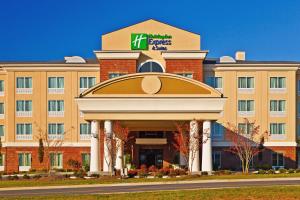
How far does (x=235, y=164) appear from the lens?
6362 cm

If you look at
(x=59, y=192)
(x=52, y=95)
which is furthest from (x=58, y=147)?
(x=59, y=192)

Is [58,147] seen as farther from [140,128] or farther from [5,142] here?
[140,128]

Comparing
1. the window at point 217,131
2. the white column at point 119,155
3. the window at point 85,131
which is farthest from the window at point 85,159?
the window at point 217,131

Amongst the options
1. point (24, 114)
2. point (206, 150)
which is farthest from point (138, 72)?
point (24, 114)

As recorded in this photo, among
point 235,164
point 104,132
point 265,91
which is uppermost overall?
point 265,91

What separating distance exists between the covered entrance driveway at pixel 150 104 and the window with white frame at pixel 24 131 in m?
18.0

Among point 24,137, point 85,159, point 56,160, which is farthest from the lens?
point 24,137

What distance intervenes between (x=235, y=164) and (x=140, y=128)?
1232 cm

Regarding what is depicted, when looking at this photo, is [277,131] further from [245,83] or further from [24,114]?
[24,114]

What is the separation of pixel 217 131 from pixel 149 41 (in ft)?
44.5

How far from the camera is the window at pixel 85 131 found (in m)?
65.7

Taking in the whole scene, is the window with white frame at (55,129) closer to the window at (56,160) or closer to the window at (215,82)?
the window at (56,160)

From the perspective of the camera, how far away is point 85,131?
2596 inches

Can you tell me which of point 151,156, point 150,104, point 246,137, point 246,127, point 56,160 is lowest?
point 56,160
